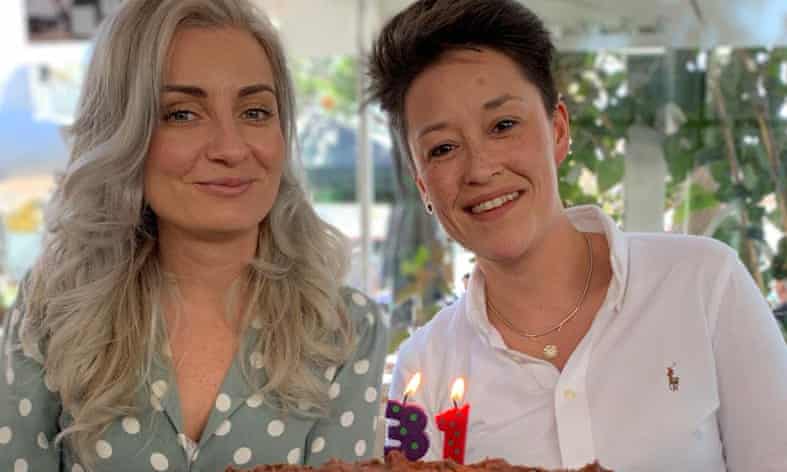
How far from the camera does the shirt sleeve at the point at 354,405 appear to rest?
5.28ft

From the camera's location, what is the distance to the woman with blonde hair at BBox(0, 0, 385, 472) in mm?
1520

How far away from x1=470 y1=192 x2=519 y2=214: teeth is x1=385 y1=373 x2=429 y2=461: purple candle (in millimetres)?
336

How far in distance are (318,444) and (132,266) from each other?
450 mm

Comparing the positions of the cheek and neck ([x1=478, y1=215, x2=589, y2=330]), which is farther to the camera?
neck ([x1=478, y1=215, x2=589, y2=330])

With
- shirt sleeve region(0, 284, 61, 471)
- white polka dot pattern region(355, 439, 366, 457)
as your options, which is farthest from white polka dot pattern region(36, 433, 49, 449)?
white polka dot pattern region(355, 439, 366, 457)

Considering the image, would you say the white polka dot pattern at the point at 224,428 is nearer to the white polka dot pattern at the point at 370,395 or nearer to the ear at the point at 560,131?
the white polka dot pattern at the point at 370,395

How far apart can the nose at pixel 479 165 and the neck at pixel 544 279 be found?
7.3 inches

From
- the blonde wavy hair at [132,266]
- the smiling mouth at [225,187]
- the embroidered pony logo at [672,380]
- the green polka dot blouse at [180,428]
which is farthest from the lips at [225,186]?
the embroidered pony logo at [672,380]

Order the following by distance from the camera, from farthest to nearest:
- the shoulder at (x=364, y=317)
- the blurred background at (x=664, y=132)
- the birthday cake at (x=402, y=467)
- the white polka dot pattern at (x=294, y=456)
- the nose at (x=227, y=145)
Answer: the blurred background at (x=664, y=132) → the shoulder at (x=364, y=317) → the white polka dot pattern at (x=294, y=456) → the nose at (x=227, y=145) → the birthday cake at (x=402, y=467)

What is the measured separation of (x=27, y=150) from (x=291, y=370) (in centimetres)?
338

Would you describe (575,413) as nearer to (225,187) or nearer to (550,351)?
(550,351)

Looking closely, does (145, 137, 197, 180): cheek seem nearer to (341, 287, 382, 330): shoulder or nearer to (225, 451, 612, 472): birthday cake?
(341, 287, 382, 330): shoulder

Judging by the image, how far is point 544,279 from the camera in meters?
1.66

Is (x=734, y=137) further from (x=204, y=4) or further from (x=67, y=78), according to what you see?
(x=67, y=78)
